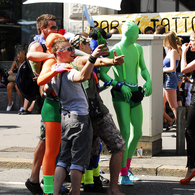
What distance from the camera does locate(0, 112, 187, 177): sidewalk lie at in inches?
265

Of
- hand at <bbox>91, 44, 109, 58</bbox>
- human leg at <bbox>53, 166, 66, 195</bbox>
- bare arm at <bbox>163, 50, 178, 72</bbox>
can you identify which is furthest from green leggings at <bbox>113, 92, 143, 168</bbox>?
bare arm at <bbox>163, 50, 178, 72</bbox>

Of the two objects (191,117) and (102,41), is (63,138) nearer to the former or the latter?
(102,41)

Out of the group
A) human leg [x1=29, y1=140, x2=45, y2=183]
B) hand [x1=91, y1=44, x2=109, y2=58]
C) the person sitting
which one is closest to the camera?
hand [x1=91, y1=44, x2=109, y2=58]

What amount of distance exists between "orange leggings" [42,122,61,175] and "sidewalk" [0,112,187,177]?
5.94ft

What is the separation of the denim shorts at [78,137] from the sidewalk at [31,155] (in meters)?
2.12

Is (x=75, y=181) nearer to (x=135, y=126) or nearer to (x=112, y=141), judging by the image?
(x=112, y=141)

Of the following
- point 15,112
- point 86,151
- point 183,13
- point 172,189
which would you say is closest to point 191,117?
point 172,189

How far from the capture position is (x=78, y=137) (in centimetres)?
476

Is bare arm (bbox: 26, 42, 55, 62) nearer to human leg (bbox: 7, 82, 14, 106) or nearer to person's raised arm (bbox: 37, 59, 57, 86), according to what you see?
person's raised arm (bbox: 37, 59, 57, 86)

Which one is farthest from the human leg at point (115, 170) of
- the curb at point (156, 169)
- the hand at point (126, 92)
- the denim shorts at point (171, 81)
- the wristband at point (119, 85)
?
the denim shorts at point (171, 81)

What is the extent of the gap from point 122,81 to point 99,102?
2.67ft

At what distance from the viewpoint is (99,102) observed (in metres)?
5.46

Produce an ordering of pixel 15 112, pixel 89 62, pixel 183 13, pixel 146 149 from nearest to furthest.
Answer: pixel 89 62, pixel 146 149, pixel 183 13, pixel 15 112

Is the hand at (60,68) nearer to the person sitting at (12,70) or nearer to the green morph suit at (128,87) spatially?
the green morph suit at (128,87)
